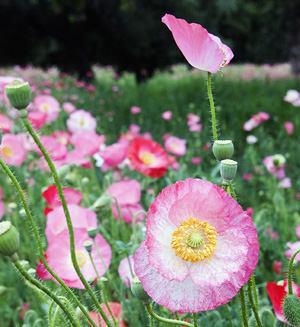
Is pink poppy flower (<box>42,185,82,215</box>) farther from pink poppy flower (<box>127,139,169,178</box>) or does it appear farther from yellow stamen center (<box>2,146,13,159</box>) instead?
yellow stamen center (<box>2,146,13,159</box>)

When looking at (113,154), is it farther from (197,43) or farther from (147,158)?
(197,43)

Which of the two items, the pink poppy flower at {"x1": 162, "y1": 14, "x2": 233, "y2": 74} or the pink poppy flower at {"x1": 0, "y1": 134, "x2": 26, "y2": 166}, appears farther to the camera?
the pink poppy flower at {"x1": 0, "y1": 134, "x2": 26, "y2": 166}

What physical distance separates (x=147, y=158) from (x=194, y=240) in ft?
2.71

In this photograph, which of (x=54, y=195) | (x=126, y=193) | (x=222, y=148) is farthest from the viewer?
(x=126, y=193)

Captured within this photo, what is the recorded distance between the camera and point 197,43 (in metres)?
0.52

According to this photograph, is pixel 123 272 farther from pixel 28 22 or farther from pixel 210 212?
pixel 28 22

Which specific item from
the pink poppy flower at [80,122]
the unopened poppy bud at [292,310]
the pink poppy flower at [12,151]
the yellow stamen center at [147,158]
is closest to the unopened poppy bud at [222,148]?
the unopened poppy bud at [292,310]

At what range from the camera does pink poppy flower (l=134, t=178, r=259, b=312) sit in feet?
1.51

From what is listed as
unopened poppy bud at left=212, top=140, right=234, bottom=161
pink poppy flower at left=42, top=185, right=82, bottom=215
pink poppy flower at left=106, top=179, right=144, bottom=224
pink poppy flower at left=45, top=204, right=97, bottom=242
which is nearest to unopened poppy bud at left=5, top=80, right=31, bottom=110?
unopened poppy bud at left=212, top=140, right=234, bottom=161

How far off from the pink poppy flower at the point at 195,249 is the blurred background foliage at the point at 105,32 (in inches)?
292

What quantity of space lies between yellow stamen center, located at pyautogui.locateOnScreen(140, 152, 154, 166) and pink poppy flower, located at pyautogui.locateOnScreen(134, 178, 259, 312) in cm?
76

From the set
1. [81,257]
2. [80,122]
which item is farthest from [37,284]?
[80,122]

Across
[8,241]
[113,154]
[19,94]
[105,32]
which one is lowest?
[105,32]

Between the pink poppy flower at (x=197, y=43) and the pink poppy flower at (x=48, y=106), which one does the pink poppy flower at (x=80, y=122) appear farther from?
the pink poppy flower at (x=197, y=43)
